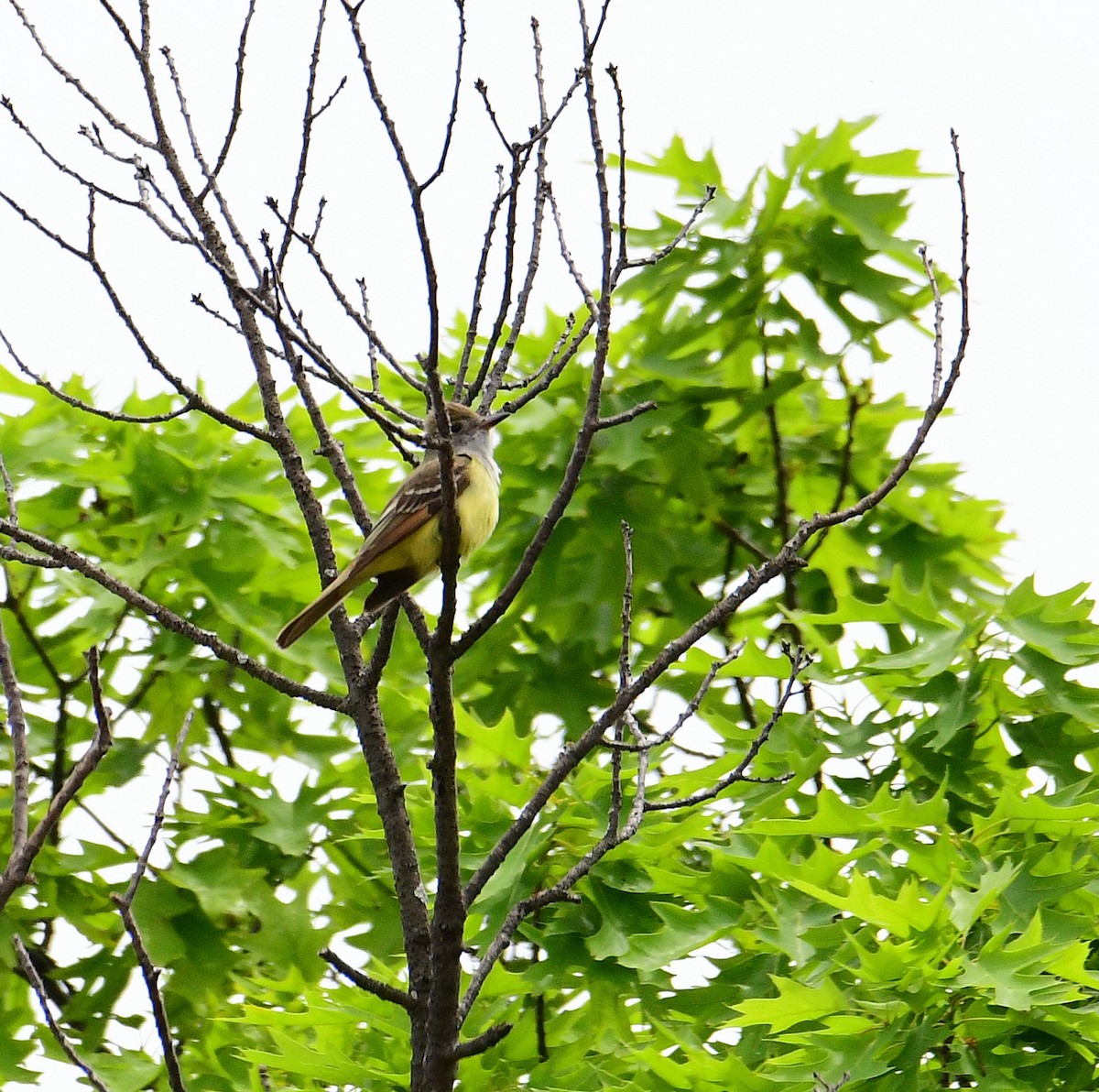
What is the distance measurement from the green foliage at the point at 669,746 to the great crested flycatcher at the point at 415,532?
83cm

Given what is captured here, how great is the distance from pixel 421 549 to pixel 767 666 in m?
1.38

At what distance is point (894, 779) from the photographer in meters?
5.18

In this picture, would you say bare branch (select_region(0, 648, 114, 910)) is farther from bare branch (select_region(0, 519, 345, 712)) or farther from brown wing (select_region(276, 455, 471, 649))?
brown wing (select_region(276, 455, 471, 649))

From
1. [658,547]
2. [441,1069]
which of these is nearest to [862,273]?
[658,547]

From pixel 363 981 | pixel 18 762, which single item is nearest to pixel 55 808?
pixel 18 762

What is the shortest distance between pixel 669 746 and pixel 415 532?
1931 mm

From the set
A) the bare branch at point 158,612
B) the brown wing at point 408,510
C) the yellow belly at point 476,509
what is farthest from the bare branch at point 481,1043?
the yellow belly at point 476,509

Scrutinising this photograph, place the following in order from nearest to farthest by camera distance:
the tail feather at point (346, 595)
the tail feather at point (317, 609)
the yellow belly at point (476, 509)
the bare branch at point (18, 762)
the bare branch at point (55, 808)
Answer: the bare branch at point (55, 808)
the bare branch at point (18, 762)
the tail feather at point (317, 609)
the tail feather at point (346, 595)
the yellow belly at point (476, 509)

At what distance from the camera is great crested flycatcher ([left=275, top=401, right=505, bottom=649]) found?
448 cm

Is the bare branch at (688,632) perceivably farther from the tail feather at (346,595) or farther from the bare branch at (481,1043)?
the tail feather at (346,595)

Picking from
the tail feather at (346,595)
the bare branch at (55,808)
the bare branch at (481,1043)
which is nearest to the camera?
the bare branch at (481,1043)

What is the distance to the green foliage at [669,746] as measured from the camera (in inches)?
162

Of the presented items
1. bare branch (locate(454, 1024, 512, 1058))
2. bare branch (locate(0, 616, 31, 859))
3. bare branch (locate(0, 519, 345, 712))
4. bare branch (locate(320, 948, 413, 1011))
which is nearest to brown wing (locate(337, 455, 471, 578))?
bare branch (locate(0, 519, 345, 712))

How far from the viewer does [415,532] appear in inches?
183
